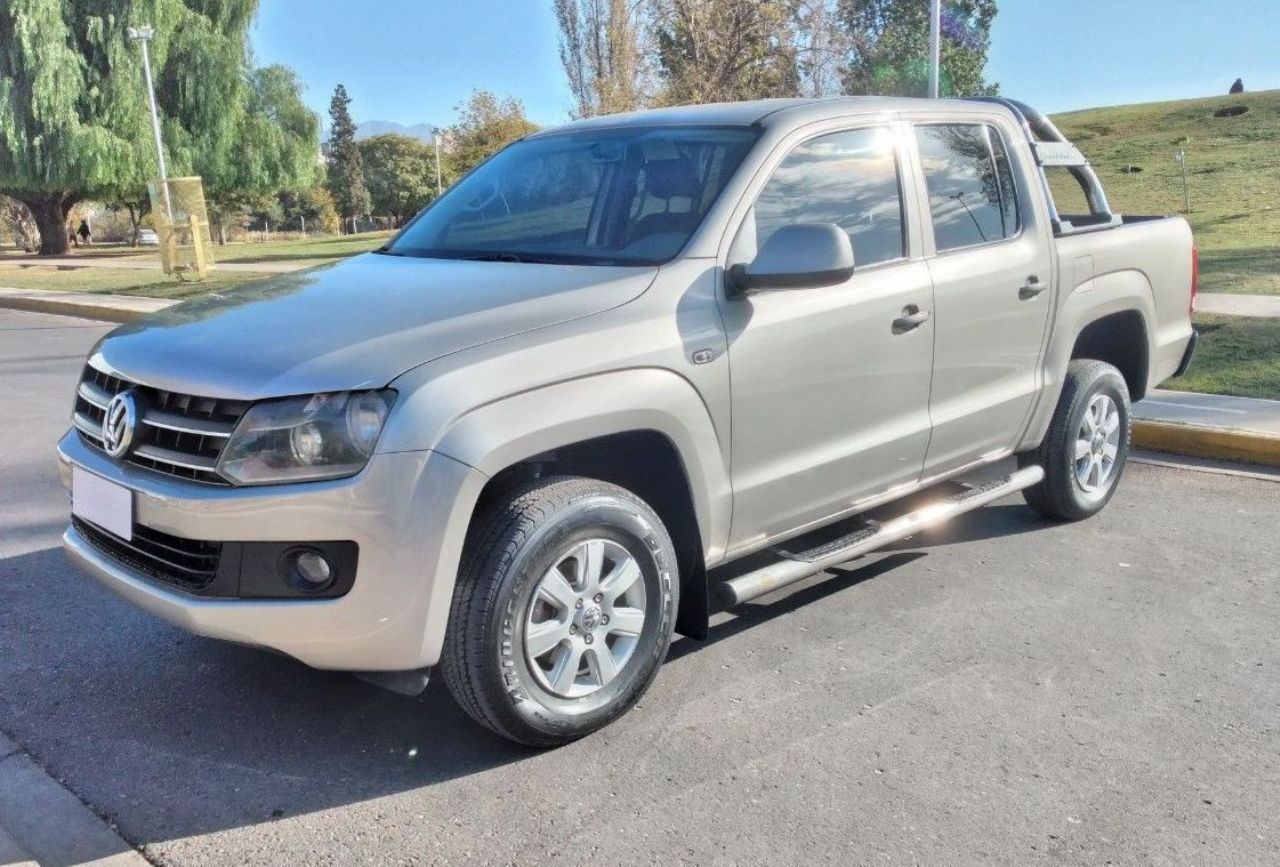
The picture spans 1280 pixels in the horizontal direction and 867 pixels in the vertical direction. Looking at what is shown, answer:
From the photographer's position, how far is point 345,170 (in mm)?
86500

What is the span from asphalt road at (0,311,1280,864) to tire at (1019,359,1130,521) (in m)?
0.47

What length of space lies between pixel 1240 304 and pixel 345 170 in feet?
274

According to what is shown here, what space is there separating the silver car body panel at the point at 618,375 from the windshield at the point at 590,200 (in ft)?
0.34

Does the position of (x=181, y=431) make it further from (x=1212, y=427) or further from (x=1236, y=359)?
(x=1236, y=359)

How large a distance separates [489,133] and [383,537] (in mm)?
30725

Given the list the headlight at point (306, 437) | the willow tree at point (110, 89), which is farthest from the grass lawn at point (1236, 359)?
the willow tree at point (110, 89)

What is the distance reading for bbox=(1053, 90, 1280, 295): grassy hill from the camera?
46.6 feet

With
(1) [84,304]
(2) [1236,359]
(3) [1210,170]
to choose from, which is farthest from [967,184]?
(3) [1210,170]

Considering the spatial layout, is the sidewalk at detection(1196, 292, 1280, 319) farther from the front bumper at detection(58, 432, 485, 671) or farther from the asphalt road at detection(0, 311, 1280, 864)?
the front bumper at detection(58, 432, 485, 671)

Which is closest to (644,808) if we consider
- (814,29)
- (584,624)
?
(584,624)

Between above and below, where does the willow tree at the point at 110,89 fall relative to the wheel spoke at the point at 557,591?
above

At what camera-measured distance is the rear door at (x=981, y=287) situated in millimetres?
4195

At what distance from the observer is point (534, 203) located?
4086mm

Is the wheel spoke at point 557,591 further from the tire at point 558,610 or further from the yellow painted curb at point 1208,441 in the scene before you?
the yellow painted curb at point 1208,441
